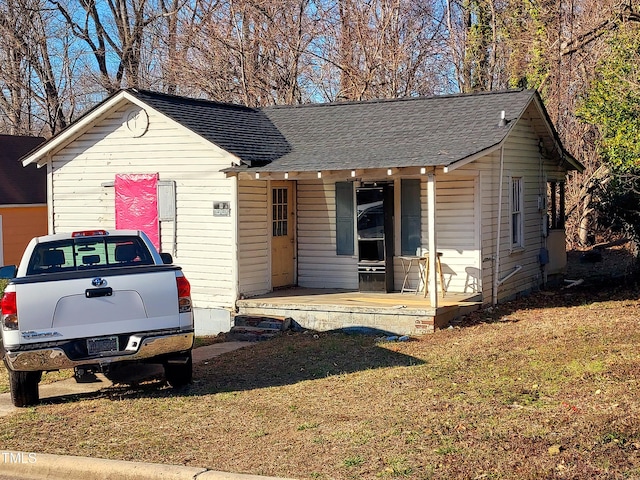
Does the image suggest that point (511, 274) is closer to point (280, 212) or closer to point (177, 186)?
point (280, 212)

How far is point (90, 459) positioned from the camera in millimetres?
7004

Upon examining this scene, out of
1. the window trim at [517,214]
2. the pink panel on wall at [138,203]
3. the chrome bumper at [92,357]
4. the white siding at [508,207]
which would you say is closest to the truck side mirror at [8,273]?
the chrome bumper at [92,357]

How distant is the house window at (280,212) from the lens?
16.4m

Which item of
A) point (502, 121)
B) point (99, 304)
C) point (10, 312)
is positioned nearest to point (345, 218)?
point (502, 121)

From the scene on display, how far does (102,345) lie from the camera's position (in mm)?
8820

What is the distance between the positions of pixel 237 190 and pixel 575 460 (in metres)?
9.64

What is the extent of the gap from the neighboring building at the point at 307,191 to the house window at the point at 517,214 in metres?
0.04

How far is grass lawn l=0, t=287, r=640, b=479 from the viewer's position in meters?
6.61

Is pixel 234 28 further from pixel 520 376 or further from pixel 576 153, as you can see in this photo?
pixel 520 376

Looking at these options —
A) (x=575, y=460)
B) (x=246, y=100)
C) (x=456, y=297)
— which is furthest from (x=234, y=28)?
(x=575, y=460)

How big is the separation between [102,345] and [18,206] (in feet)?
55.2

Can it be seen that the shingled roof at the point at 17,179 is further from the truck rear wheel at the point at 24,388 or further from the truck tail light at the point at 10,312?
the truck tail light at the point at 10,312

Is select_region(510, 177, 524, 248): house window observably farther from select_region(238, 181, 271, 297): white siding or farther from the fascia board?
the fascia board

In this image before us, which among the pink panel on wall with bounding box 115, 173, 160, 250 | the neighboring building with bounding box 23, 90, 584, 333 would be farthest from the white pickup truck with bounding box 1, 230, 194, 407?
the pink panel on wall with bounding box 115, 173, 160, 250
